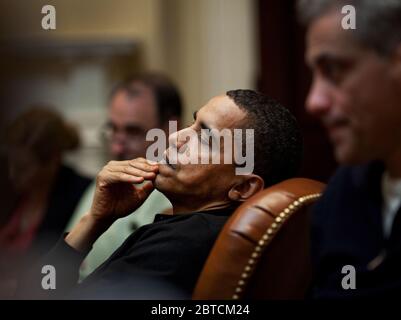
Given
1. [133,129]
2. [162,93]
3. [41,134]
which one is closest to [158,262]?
[133,129]

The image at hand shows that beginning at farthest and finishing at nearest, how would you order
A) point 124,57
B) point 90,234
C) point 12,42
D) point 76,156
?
point 124,57
point 12,42
point 76,156
point 90,234

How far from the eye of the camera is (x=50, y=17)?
1347mm

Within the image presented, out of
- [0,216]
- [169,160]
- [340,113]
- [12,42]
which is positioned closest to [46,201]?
[0,216]

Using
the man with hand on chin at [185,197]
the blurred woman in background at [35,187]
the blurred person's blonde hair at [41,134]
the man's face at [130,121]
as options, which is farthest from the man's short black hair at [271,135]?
the blurred person's blonde hair at [41,134]

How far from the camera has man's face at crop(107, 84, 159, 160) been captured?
5.03 ft

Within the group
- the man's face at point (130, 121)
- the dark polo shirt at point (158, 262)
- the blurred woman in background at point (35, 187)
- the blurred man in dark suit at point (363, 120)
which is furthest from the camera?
the blurred woman in background at point (35, 187)

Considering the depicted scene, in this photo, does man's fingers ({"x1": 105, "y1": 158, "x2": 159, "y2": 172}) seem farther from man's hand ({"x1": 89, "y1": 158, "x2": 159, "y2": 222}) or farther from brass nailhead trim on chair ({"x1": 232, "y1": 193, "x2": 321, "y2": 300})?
brass nailhead trim on chair ({"x1": 232, "y1": 193, "x2": 321, "y2": 300})

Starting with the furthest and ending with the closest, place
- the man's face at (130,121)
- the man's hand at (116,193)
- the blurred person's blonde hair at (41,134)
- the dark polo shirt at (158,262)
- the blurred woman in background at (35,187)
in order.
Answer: the blurred person's blonde hair at (41,134) < the blurred woman in background at (35,187) < the man's face at (130,121) < the man's hand at (116,193) < the dark polo shirt at (158,262)

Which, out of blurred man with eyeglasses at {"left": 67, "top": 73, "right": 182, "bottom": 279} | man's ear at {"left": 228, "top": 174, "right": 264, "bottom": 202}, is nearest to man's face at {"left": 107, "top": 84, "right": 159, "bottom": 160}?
blurred man with eyeglasses at {"left": 67, "top": 73, "right": 182, "bottom": 279}

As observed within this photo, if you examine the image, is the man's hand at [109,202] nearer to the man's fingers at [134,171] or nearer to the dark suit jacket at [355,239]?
the man's fingers at [134,171]

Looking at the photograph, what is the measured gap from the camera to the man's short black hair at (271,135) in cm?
113

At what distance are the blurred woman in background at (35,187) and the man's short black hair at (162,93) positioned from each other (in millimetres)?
226
